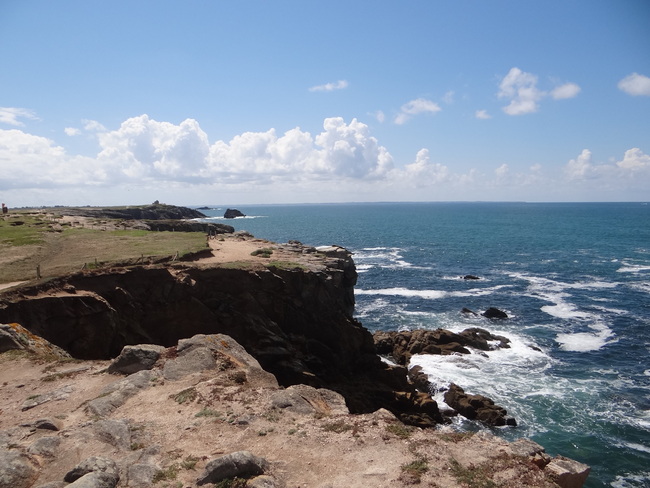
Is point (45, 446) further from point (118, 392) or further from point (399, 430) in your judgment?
point (399, 430)

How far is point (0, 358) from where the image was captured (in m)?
17.7

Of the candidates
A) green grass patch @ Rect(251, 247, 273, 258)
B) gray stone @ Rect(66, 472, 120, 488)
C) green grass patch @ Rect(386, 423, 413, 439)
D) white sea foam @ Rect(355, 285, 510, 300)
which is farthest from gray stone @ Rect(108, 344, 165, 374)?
white sea foam @ Rect(355, 285, 510, 300)

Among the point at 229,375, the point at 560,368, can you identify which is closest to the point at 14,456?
the point at 229,375

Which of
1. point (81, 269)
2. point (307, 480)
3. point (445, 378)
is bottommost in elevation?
point (445, 378)

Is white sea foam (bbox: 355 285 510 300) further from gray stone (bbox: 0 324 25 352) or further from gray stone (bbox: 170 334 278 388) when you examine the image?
gray stone (bbox: 0 324 25 352)

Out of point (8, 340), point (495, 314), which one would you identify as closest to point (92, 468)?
point (8, 340)

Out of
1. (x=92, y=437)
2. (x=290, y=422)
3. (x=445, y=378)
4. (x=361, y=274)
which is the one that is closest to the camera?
(x=92, y=437)

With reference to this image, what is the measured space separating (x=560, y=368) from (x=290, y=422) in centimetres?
3256

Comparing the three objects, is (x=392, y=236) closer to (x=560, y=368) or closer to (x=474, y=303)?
(x=474, y=303)

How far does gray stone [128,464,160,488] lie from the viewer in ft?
32.6

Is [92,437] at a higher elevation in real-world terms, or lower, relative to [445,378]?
higher

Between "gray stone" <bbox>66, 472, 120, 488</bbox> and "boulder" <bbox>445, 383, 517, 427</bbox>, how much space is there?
25.3 meters

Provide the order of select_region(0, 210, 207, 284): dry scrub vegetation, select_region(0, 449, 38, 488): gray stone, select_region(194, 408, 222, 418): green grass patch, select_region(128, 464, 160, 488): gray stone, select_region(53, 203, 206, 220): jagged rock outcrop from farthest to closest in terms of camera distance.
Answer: select_region(53, 203, 206, 220): jagged rock outcrop → select_region(0, 210, 207, 284): dry scrub vegetation → select_region(194, 408, 222, 418): green grass patch → select_region(128, 464, 160, 488): gray stone → select_region(0, 449, 38, 488): gray stone

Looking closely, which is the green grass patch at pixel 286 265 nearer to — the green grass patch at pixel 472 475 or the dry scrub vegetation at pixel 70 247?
the dry scrub vegetation at pixel 70 247
